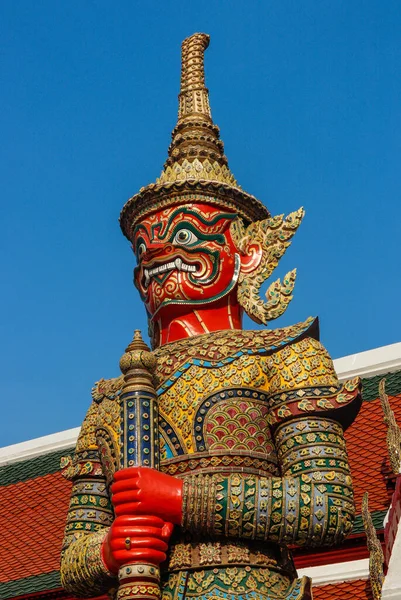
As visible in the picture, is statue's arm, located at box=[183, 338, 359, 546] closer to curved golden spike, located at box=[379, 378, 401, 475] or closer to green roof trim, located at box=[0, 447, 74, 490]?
curved golden spike, located at box=[379, 378, 401, 475]

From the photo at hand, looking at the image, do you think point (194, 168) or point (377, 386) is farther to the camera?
point (377, 386)

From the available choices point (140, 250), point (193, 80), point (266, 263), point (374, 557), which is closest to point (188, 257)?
point (140, 250)

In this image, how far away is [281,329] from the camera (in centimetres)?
573

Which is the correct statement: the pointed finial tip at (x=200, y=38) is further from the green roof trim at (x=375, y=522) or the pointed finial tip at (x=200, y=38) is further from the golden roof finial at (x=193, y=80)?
the green roof trim at (x=375, y=522)

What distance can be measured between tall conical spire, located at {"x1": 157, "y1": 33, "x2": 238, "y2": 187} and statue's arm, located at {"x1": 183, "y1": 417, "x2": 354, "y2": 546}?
2.08m

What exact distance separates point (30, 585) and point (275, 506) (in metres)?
4.72

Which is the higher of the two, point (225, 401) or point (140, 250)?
point (140, 250)

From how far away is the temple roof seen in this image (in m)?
7.92

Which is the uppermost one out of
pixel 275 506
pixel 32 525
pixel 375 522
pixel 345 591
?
pixel 32 525

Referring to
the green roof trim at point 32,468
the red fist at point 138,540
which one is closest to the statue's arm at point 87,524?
the red fist at point 138,540

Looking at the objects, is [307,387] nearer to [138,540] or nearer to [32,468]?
[138,540]

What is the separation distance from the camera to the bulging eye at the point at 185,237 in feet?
19.9

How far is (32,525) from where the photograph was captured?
10.3 metres

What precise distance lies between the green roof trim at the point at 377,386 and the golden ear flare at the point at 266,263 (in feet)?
12.6
